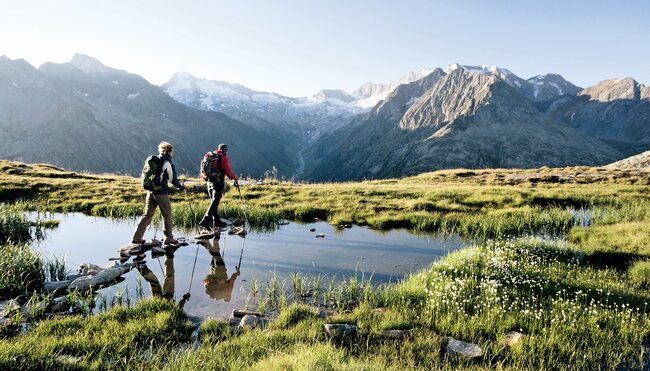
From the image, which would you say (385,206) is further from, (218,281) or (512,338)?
(512,338)

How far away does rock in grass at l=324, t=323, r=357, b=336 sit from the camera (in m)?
7.62

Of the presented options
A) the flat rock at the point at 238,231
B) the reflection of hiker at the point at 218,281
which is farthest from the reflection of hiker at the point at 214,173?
the reflection of hiker at the point at 218,281

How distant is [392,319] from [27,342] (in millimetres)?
6893

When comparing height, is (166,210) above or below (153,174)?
below

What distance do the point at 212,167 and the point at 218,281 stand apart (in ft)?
24.7

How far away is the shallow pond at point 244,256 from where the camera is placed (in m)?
10.5

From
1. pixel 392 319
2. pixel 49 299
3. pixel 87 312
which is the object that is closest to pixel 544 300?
pixel 392 319

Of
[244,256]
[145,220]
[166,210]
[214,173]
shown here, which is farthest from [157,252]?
[214,173]

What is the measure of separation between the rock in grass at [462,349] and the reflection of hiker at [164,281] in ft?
20.8

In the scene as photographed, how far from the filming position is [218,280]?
11.3 metres

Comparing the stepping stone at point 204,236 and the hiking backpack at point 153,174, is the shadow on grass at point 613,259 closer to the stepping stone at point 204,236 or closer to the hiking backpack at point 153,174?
the stepping stone at point 204,236

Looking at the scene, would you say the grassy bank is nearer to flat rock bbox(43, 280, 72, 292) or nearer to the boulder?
flat rock bbox(43, 280, 72, 292)

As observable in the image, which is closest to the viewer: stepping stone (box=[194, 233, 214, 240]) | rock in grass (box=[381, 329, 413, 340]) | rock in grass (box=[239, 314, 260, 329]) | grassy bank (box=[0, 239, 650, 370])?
grassy bank (box=[0, 239, 650, 370])

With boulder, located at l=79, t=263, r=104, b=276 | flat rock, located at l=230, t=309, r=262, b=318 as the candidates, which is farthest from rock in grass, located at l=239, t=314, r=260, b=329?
boulder, located at l=79, t=263, r=104, b=276
